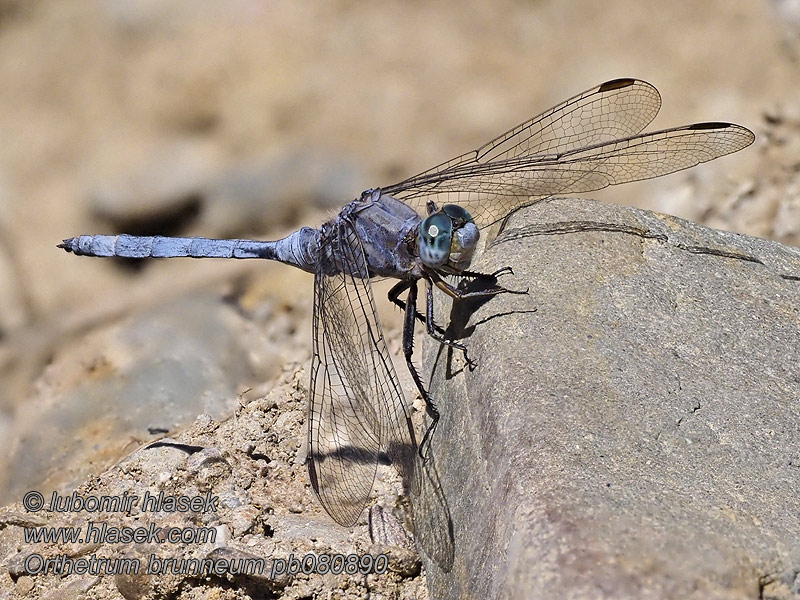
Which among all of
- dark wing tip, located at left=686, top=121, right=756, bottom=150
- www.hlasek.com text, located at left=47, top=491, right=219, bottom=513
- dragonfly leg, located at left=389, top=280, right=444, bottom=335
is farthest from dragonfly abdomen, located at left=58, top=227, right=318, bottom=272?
dark wing tip, located at left=686, top=121, right=756, bottom=150

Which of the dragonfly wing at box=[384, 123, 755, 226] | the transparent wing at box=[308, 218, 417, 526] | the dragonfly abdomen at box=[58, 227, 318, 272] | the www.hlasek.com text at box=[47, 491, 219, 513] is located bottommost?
the www.hlasek.com text at box=[47, 491, 219, 513]

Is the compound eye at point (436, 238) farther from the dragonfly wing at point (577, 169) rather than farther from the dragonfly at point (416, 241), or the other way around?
the dragonfly wing at point (577, 169)

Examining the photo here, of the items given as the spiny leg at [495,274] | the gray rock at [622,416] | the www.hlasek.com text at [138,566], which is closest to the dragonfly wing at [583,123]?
the gray rock at [622,416]

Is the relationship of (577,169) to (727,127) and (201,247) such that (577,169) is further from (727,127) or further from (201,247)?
(201,247)

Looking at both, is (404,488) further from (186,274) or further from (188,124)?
(188,124)

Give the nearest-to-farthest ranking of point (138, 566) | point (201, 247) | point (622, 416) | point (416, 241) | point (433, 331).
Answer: point (622, 416) → point (138, 566) → point (433, 331) → point (416, 241) → point (201, 247)

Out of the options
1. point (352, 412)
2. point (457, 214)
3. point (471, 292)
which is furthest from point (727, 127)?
point (352, 412)

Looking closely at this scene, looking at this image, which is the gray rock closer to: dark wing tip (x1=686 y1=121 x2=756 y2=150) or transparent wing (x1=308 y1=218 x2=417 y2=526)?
transparent wing (x1=308 y1=218 x2=417 y2=526)
